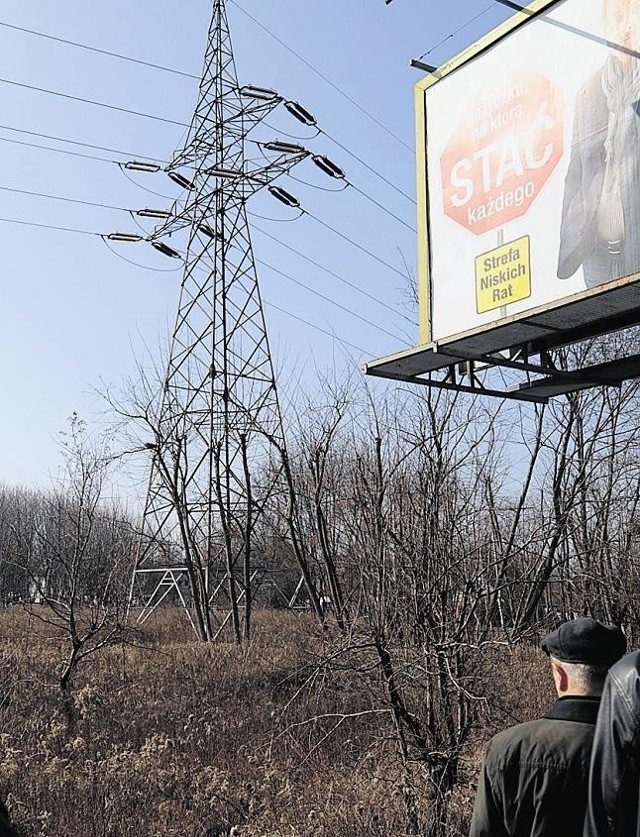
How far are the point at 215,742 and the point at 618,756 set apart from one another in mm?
8924

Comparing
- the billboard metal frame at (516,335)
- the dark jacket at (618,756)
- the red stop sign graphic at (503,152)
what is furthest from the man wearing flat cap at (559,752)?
the red stop sign graphic at (503,152)

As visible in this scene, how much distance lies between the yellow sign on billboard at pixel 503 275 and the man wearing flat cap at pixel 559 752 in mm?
3071

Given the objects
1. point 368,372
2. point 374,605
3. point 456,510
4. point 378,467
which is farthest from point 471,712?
point 368,372

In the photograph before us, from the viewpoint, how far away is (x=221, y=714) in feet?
38.8

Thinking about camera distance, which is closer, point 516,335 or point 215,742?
point 516,335

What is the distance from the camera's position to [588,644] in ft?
9.96

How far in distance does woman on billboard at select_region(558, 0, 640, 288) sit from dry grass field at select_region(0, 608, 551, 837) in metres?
3.57

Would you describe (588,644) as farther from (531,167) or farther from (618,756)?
(531,167)

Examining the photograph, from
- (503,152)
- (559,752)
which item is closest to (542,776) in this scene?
(559,752)

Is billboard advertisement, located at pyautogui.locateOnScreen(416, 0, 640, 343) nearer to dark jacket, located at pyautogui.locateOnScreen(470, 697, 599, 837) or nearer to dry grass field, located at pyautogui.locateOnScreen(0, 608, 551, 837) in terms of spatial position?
dark jacket, located at pyautogui.locateOnScreen(470, 697, 599, 837)

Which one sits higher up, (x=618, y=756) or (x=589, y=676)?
(x=589, y=676)

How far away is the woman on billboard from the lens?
210 inches

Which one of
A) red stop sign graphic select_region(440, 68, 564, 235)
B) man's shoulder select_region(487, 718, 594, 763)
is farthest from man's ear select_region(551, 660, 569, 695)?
red stop sign graphic select_region(440, 68, 564, 235)

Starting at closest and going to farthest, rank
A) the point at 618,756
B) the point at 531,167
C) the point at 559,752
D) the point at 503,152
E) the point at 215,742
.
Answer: the point at 618,756
the point at 559,752
the point at 531,167
the point at 503,152
the point at 215,742
